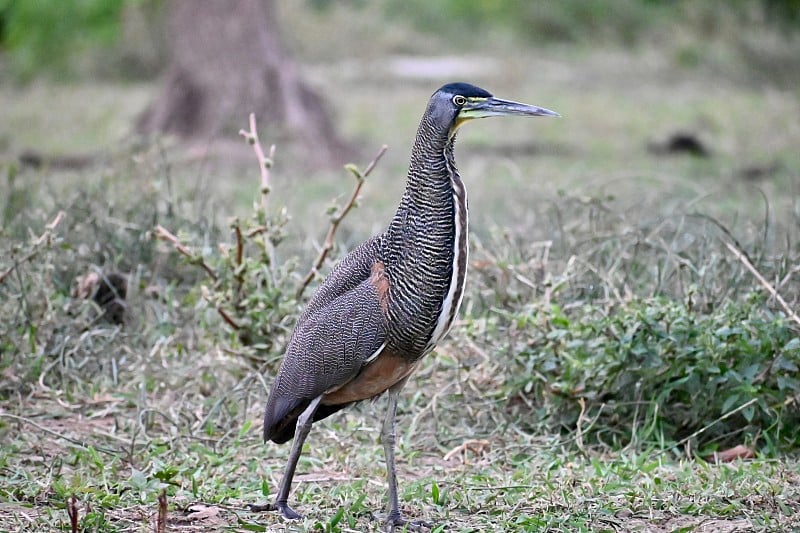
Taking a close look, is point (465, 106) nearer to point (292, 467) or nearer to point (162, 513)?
point (292, 467)

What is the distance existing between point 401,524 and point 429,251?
935 mm

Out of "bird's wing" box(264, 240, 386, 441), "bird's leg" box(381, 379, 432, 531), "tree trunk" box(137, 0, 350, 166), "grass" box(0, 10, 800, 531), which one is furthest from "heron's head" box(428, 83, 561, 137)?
"tree trunk" box(137, 0, 350, 166)

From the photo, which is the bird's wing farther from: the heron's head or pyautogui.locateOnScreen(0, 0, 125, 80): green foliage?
pyautogui.locateOnScreen(0, 0, 125, 80): green foliage

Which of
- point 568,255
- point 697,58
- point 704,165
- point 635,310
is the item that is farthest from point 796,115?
point 635,310

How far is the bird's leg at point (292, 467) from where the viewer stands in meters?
4.09

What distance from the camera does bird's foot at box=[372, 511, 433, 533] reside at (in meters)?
3.97

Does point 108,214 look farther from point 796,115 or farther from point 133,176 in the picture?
point 796,115

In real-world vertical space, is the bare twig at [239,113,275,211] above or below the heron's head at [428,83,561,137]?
below

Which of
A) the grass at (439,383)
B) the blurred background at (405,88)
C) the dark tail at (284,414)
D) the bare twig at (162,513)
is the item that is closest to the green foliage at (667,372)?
the grass at (439,383)

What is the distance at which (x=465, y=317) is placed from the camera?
5.89m

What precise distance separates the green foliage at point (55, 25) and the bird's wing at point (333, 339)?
11.1 m

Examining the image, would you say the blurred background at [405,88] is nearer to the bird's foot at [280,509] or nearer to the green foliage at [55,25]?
the green foliage at [55,25]

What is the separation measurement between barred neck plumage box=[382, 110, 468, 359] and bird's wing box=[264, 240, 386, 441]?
0.09 meters

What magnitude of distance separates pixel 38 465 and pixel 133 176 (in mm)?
2569
